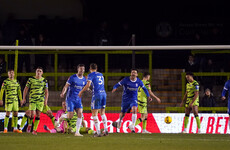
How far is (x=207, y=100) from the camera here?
16.5 metres

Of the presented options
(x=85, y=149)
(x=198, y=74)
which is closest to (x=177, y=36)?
(x=198, y=74)

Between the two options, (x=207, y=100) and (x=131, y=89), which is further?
(x=207, y=100)

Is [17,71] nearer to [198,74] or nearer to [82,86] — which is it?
[82,86]

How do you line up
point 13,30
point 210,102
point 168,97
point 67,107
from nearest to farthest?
point 67,107 < point 210,102 < point 168,97 < point 13,30

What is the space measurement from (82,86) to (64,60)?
5.34 metres

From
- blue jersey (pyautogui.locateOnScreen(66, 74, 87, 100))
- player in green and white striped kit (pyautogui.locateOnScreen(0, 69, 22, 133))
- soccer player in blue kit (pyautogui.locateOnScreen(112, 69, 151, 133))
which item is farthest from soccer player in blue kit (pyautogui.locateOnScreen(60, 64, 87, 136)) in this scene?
player in green and white striped kit (pyautogui.locateOnScreen(0, 69, 22, 133))

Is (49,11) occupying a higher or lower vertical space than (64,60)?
higher

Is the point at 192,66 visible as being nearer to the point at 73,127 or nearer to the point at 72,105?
the point at 73,127

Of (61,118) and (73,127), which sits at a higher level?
(61,118)

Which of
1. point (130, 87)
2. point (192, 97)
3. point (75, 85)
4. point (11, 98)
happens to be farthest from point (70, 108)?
point (192, 97)

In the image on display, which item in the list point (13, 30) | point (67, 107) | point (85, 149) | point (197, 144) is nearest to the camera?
point (85, 149)

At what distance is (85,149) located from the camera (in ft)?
29.9

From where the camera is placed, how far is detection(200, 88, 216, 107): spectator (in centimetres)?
1639

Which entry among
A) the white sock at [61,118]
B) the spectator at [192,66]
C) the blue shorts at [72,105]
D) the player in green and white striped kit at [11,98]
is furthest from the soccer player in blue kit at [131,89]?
the spectator at [192,66]
